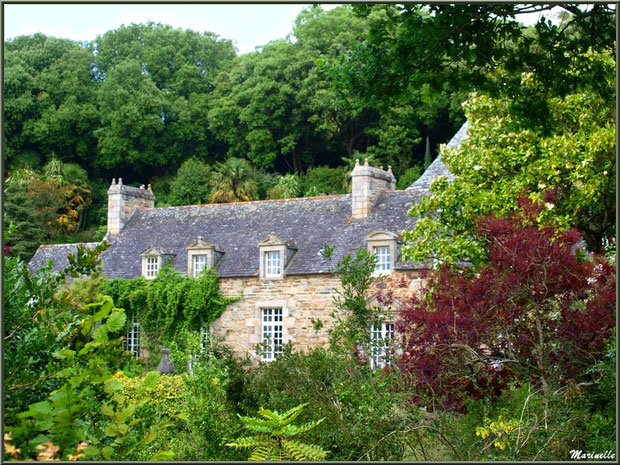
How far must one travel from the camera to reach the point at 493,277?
1105cm

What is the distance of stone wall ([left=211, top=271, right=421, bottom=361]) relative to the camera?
26.2m

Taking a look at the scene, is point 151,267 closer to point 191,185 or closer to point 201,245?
point 201,245

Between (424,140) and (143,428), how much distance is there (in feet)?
138

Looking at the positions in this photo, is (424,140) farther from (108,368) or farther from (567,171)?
(108,368)

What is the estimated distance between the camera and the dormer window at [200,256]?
28156mm

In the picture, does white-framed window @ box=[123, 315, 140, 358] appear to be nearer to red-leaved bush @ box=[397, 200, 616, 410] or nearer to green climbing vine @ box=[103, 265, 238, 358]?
green climbing vine @ box=[103, 265, 238, 358]

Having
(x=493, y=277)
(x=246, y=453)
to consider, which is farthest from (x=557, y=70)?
(x=246, y=453)

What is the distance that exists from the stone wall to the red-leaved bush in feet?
47.7

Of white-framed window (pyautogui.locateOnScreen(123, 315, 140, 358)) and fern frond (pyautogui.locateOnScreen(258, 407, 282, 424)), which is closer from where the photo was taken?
fern frond (pyautogui.locateOnScreen(258, 407, 282, 424))

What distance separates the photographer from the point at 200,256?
2850 cm

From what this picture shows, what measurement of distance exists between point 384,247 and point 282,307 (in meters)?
3.66

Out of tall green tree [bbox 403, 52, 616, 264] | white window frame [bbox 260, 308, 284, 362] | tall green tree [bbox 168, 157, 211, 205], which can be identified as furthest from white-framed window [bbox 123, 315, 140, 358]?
tall green tree [bbox 168, 157, 211, 205]

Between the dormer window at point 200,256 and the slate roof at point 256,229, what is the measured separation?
31 centimetres

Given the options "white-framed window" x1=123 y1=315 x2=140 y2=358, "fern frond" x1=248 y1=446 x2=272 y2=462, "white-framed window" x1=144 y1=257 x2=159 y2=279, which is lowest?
"white-framed window" x1=123 y1=315 x2=140 y2=358
